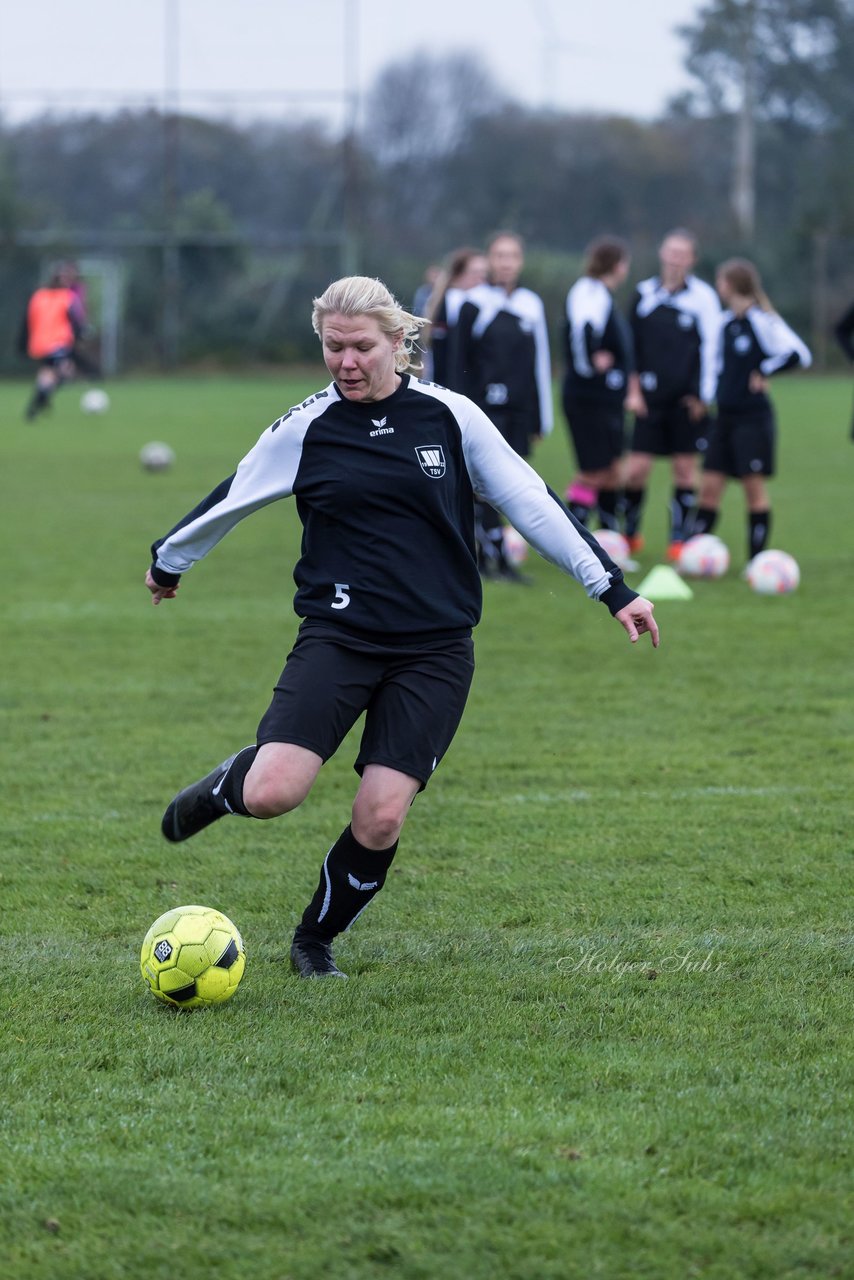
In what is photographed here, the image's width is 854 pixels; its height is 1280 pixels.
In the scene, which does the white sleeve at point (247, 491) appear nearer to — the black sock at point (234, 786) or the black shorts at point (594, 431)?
the black sock at point (234, 786)

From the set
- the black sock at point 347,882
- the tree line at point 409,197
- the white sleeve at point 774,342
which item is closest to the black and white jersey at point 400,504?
the black sock at point 347,882

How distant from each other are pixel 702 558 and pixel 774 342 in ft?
4.72

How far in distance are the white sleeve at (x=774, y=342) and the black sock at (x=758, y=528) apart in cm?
92

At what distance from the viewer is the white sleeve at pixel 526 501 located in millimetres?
4117

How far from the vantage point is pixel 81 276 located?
37.7 m

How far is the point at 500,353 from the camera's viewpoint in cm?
1045

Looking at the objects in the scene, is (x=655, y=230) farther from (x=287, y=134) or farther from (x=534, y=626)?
(x=534, y=626)

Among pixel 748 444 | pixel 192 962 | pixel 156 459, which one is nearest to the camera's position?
pixel 192 962

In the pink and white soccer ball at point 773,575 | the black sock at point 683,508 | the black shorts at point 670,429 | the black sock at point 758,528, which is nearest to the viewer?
the pink and white soccer ball at point 773,575

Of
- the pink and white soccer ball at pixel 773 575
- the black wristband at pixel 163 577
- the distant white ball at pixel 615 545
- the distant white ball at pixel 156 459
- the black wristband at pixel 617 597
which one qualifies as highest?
the black wristband at pixel 617 597

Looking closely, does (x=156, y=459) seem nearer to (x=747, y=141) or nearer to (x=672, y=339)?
(x=672, y=339)

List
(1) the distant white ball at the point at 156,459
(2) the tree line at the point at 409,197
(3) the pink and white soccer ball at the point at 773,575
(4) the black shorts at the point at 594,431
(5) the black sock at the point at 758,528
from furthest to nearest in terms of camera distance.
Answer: (2) the tree line at the point at 409,197
(1) the distant white ball at the point at 156,459
(4) the black shorts at the point at 594,431
(5) the black sock at the point at 758,528
(3) the pink and white soccer ball at the point at 773,575

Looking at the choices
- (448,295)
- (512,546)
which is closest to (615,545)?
(512,546)

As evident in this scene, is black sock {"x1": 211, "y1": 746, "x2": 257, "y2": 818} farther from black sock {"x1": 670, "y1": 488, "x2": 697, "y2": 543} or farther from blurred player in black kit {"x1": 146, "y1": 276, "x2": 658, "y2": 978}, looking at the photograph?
black sock {"x1": 670, "y1": 488, "x2": 697, "y2": 543}
